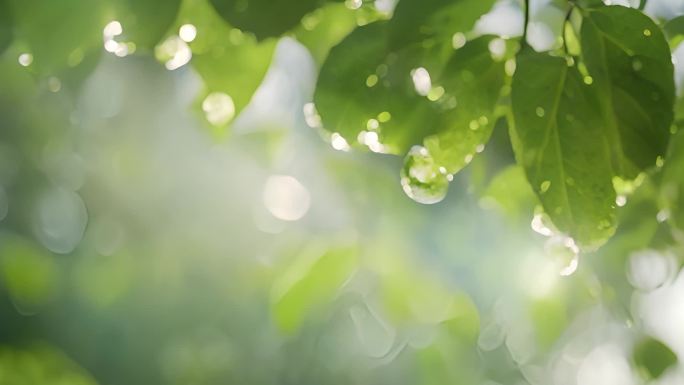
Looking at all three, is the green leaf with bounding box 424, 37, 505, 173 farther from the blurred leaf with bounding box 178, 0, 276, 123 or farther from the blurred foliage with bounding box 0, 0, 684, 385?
the blurred leaf with bounding box 178, 0, 276, 123

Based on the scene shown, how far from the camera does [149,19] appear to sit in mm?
367

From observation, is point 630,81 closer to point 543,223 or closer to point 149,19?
point 543,223

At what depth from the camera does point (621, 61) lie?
0.34 meters

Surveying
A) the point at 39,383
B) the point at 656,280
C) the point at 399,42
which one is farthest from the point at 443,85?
the point at 39,383

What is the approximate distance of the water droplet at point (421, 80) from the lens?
36 cm

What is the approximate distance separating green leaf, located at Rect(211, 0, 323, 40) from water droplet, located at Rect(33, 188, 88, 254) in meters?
1.07

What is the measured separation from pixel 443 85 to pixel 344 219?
2.25 feet

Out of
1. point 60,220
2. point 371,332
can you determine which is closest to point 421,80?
point 371,332

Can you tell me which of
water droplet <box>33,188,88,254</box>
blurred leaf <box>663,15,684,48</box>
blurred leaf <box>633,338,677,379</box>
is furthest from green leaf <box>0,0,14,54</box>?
water droplet <box>33,188,88,254</box>

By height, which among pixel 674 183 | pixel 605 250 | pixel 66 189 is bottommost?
pixel 66 189

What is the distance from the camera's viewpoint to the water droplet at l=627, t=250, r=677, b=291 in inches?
22.1

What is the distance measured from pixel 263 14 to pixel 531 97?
0.13 meters

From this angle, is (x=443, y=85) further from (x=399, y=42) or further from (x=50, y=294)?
(x=50, y=294)

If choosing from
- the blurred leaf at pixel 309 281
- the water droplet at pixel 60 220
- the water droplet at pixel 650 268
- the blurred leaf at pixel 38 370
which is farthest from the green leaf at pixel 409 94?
the water droplet at pixel 60 220
